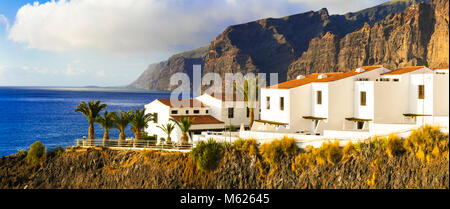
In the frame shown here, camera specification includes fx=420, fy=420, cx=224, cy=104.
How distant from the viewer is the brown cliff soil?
24.4 metres

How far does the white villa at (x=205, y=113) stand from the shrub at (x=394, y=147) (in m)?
17.8

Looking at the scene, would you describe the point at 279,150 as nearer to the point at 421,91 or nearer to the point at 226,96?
the point at 421,91

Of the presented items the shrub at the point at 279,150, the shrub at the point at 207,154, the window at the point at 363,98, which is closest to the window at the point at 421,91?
the window at the point at 363,98

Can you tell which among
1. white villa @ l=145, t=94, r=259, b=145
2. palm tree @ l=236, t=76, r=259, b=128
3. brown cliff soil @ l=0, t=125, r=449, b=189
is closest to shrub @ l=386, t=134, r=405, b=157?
brown cliff soil @ l=0, t=125, r=449, b=189

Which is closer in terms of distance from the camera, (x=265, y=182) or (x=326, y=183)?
(x=326, y=183)

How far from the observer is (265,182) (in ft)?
93.6

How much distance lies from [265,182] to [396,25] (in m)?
193

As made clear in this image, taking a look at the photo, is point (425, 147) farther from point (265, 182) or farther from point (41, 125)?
point (41, 125)

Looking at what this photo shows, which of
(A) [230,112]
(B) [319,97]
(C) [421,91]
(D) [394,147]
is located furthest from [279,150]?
(A) [230,112]

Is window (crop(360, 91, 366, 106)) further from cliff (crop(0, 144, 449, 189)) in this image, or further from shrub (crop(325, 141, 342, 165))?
cliff (crop(0, 144, 449, 189))

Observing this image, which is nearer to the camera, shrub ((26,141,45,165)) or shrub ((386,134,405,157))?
shrub ((386,134,405,157))

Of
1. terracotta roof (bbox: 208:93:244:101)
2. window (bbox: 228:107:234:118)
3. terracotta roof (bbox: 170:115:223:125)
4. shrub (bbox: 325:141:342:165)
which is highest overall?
terracotta roof (bbox: 208:93:244:101)
